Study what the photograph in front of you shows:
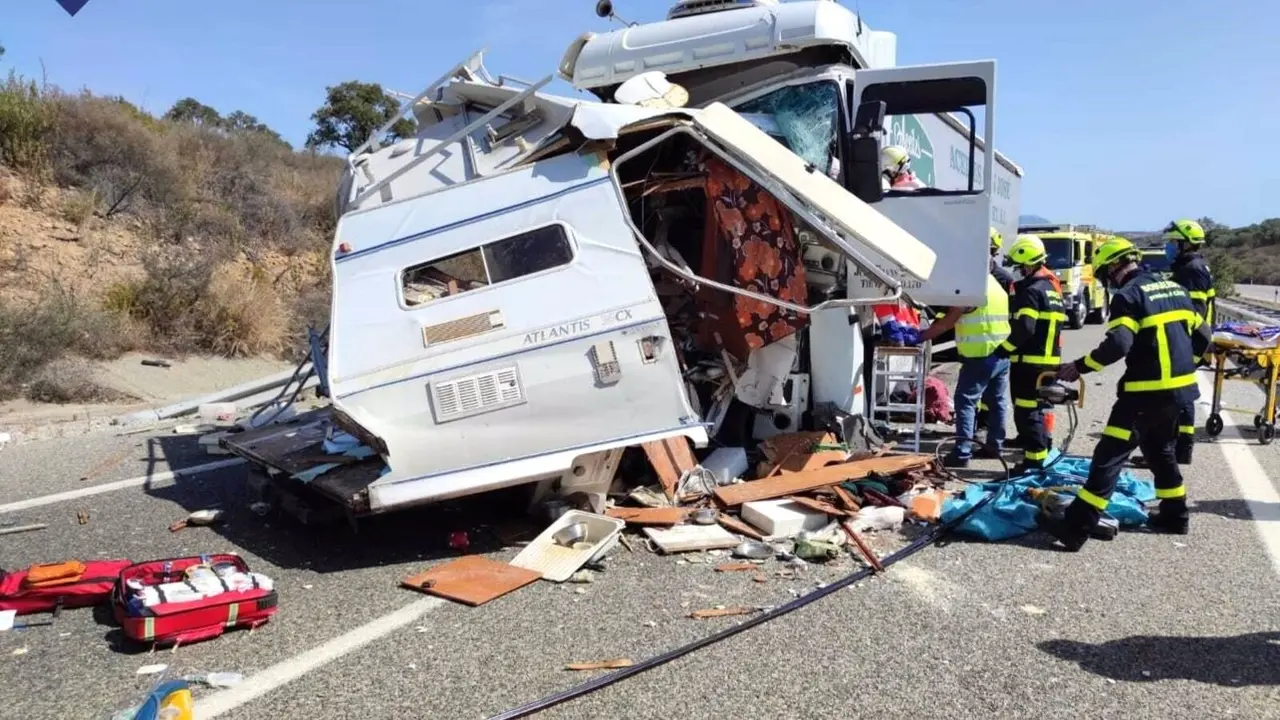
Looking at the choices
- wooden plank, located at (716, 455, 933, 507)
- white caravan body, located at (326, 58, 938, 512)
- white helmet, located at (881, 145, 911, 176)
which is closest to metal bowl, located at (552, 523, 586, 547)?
white caravan body, located at (326, 58, 938, 512)

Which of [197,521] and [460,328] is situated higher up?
[460,328]

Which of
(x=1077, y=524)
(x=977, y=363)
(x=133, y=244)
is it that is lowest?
(x=1077, y=524)

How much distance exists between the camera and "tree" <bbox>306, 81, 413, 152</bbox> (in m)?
27.1

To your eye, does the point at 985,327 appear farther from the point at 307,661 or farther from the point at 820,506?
the point at 307,661

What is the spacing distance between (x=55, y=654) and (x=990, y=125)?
21.4 feet

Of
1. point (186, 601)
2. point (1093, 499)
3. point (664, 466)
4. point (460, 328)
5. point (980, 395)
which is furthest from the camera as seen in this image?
point (980, 395)

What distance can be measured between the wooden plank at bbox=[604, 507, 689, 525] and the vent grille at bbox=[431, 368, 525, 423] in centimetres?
109

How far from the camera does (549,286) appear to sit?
17.1ft

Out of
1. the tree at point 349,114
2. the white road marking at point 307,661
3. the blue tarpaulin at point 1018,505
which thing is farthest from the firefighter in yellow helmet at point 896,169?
the tree at point 349,114

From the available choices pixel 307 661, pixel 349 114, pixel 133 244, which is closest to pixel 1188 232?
pixel 307 661

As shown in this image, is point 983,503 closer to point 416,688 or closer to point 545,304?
point 545,304

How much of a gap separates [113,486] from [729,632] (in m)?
4.93

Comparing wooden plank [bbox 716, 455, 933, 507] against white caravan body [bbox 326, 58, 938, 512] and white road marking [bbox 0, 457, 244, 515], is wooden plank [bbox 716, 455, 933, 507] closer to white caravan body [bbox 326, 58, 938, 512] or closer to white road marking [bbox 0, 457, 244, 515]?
white caravan body [bbox 326, 58, 938, 512]

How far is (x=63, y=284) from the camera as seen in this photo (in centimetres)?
1240
